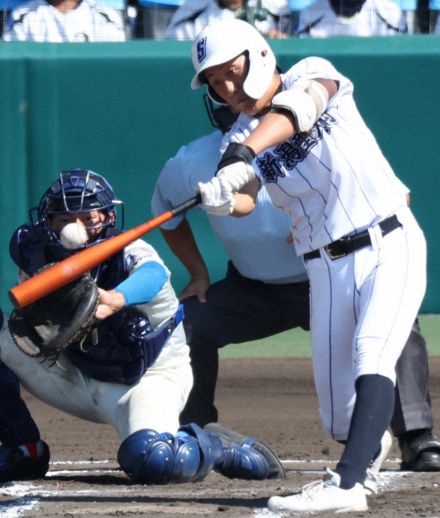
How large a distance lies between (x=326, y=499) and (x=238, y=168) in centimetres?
93

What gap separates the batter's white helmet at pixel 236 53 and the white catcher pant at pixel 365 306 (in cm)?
54

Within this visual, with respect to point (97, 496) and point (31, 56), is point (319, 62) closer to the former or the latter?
point (97, 496)

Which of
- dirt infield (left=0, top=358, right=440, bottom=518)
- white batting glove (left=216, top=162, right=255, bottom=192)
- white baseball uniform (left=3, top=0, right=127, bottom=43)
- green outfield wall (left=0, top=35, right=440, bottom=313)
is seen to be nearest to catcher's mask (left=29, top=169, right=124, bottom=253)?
white batting glove (left=216, top=162, right=255, bottom=192)

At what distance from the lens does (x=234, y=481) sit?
434cm

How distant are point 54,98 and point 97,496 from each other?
3748 millimetres

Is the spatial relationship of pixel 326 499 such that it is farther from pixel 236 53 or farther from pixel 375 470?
pixel 236 53

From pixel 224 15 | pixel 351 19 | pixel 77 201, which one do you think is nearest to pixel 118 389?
pixel 77 201

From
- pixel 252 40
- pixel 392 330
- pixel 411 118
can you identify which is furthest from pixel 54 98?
pixel 392 330

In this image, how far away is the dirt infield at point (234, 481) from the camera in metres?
3.75

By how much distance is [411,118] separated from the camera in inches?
290

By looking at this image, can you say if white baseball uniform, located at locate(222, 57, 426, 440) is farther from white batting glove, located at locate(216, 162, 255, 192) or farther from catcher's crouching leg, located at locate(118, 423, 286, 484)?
catcher's crouching leg, located at locate(118, 423, 286, 484)

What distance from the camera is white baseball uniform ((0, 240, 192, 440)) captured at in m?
4.20

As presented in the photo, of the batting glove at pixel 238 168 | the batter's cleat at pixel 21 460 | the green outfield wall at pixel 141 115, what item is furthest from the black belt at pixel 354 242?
the green outfield wall at pixel 141 115

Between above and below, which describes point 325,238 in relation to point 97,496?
above
